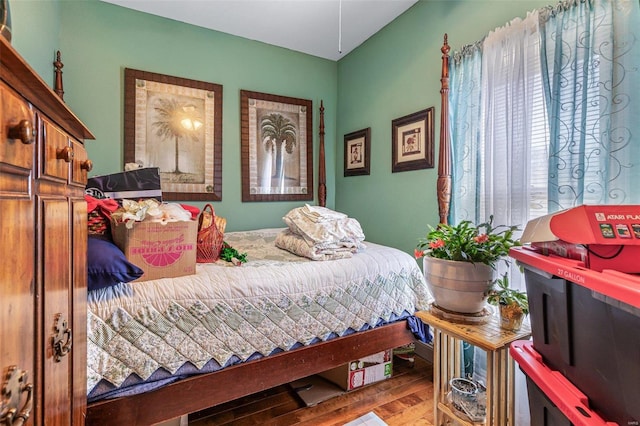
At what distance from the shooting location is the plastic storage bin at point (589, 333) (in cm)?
66

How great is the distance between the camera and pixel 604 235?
76cm

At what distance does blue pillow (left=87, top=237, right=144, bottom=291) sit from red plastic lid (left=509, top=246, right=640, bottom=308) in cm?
141

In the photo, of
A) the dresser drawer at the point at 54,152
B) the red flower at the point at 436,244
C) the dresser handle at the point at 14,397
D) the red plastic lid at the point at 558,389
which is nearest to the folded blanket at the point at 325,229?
the red flower at the point at 436,244

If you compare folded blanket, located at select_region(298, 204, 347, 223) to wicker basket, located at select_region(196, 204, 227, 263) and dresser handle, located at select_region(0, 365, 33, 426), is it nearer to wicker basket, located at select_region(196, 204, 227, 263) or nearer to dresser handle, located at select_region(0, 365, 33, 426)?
wicker basket, located at select_region(196, 204, 227, 263)

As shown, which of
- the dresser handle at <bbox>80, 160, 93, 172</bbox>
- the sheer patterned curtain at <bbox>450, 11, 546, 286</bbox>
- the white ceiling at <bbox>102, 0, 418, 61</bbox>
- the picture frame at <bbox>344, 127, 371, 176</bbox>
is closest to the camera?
the dresser handle at <bbox>80, 160, 93, 172</bbox>

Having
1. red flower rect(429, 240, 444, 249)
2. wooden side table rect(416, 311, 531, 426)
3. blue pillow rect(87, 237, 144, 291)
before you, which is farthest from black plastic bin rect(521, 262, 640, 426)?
blue pillow rect(87, 237, 144, 291)

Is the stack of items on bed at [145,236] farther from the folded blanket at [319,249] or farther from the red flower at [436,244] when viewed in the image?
the red flower at [436,244]

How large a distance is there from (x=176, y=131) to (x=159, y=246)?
5.51ft

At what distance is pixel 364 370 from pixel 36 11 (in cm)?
285

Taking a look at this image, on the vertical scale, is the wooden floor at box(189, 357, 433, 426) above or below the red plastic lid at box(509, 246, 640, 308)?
below

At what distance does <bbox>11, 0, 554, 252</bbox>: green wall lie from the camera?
83.5 inches

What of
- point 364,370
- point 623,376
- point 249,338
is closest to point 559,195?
point 623,376

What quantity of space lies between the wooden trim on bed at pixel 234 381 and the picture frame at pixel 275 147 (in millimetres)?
1815

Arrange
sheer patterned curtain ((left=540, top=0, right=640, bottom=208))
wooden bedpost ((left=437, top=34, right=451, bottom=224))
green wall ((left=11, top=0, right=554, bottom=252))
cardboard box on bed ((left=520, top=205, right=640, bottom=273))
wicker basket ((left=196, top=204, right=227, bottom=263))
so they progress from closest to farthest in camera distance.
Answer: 1. cardboard box on bed ((left=520, top=205, right=640, bottom=273))
2. sheer patterned curtain ((left=540, top=0, right=640, bottom=208))
3. wicker basket ((left=196, top=204, right=227, bottom=263))
4. wooden bedpost ((left=437, top=34, right=451, bottom=224))
5. green wall ((left=11, top=0, right=554, bottom=252))
